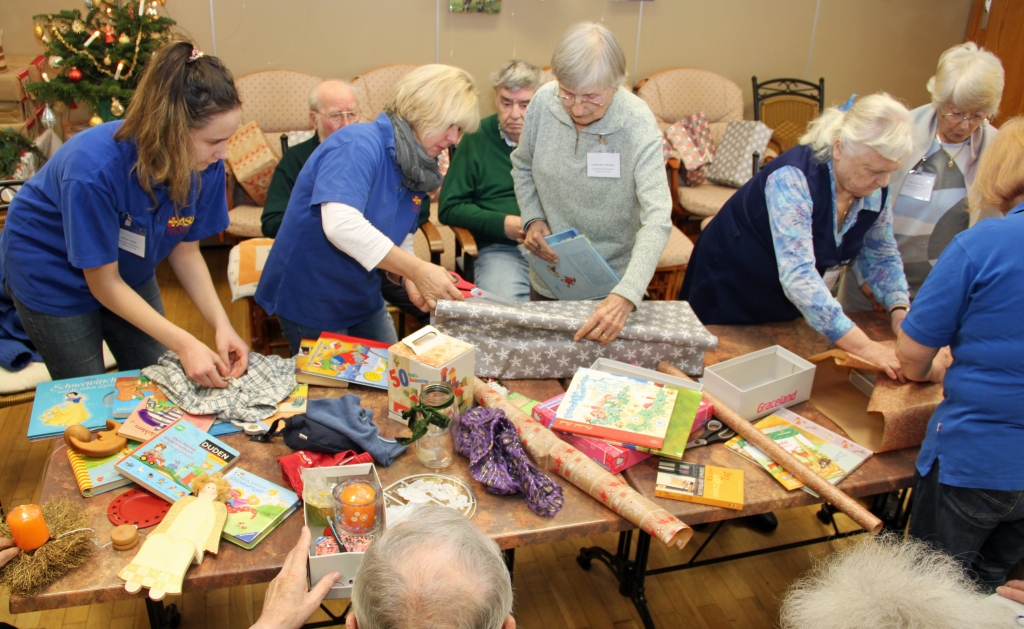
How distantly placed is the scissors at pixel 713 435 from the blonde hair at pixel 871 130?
34.8 inches

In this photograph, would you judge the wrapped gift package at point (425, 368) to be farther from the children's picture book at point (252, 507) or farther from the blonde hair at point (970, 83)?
the blonde hair at point (970, 83)

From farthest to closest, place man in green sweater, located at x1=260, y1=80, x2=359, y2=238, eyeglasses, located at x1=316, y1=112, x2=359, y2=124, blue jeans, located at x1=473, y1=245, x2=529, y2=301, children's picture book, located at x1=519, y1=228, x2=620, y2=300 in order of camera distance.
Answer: eyeglasses, located at x1=316, y1=112, x2=359, y2=124
man in green sweater, located at x1=260, y1=80, x2=359, y2=238
blue jeans, located at x1=473, y1=245, x2=529, y2=301
children's picture book, located at x1=519, y1=228, x2=620, y2=300

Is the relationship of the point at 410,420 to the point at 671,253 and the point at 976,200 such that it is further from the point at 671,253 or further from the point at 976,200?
the point at 671,253

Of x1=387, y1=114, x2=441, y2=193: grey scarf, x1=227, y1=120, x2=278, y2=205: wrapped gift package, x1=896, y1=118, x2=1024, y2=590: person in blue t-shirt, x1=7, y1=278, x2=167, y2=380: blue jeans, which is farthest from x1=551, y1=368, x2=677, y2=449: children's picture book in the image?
x1=227, y1=120, x2=278, y2=205: wrapped gift package

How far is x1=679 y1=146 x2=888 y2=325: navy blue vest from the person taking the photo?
2270 mm

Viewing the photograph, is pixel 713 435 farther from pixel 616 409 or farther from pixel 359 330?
pixel 359 330

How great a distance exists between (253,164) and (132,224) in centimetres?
281

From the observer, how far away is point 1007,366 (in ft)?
5.39

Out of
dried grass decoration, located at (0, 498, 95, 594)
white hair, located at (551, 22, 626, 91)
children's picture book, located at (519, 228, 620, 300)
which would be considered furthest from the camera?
children's picture book, located at (519, 228, 620, 300)

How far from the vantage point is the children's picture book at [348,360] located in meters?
2.10

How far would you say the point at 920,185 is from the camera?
2756 millimetres

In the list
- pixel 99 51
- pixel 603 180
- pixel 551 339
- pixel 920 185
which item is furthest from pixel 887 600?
pixel 99 51

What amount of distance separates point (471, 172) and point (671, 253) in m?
1.49

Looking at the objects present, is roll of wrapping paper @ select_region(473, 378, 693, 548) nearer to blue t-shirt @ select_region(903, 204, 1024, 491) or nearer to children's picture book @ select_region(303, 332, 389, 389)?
children's picture book @ select_region(303, 332, 389, 389)
